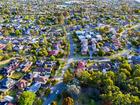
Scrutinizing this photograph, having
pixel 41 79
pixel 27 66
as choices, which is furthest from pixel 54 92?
pixel 27 66

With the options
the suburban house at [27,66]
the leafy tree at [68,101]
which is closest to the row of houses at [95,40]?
the suburban house at [27,66]

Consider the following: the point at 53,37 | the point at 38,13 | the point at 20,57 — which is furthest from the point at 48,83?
the point at 38,13

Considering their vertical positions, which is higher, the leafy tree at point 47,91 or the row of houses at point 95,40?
the leafy tree at point 47,91

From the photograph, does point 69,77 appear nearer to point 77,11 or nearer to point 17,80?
point 17,80

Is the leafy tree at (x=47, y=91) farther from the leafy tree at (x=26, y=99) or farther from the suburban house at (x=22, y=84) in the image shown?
the suburban house at (x=22, y=84)

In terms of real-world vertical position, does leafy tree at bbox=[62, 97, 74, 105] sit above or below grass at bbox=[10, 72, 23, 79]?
above

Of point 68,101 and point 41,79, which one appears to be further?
point 41,79

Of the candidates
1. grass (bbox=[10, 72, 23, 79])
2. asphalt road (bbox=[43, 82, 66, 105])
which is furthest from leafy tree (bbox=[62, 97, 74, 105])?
grass (bbox=[10, 72, 23, 79])

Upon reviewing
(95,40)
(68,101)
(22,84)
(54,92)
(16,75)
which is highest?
(68,101)

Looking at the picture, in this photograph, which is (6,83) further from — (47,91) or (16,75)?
(47,91)

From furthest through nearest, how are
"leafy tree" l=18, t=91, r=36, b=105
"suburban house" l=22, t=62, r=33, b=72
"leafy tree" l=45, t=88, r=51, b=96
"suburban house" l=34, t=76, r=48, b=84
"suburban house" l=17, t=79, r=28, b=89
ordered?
1. "suburban house" l=22, t=62, r=33, b=72
2. "suburban house" l=34, t=76, r=48, b=84
3. "suburban house" l=17, t=79, r=28, b=89
4. "leafy tree" l=45, t=88, r=51, b=96
5. "leafy tree" l=18, t=91, r=36, b=105

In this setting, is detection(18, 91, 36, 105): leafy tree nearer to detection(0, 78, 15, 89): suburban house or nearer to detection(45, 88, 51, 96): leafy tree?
detection(45, 88, 51, 96): leafy tree
